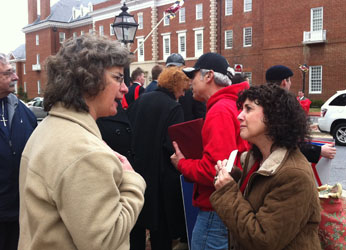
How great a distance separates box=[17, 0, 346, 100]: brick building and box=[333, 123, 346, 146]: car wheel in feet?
23.9

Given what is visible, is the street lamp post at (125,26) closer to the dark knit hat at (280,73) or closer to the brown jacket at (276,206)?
the dark knit hat at (280,73)

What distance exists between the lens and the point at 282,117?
2145 mm

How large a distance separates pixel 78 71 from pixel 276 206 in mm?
1259

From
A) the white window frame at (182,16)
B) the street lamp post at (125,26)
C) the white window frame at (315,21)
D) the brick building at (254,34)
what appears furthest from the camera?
the white window frame at (182,16)

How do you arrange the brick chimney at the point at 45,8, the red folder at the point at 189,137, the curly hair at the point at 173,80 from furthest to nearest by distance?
1. the brick chimney at the point at 45,8
2. the curly hair at the point at 173,80
3. the red folder at the point at 189,137

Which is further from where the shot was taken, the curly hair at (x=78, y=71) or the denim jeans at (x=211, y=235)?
the denim jeans at (x=211, y=235)

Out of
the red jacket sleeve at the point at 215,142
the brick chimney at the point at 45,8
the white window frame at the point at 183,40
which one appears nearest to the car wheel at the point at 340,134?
the red jacket sleeve at the point at 215,142

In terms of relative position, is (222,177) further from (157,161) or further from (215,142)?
(157,161)

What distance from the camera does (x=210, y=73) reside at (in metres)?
3.01

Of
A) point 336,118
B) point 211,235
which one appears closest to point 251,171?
point 211,235

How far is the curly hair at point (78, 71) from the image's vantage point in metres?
1.79

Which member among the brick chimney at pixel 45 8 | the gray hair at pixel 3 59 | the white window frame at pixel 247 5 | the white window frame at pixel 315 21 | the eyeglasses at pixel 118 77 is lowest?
the eyeglasses at pixel 118 77

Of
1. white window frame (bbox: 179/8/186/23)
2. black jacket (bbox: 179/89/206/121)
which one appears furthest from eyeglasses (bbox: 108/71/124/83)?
white window frame (bbox: 179/8/186/23)

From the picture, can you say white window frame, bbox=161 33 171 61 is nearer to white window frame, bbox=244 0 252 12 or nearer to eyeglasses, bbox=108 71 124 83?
white window frame, bbox=244 0 252 12
